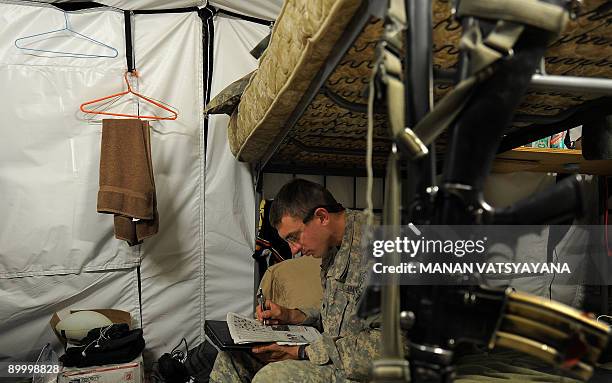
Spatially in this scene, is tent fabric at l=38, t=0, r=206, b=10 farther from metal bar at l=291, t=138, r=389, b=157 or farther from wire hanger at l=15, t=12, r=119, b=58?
metal bar at l=291, t=138, r=389, b=157

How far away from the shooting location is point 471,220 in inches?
26.5

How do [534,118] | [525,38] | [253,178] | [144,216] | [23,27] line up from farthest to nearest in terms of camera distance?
[253,178] < [23,27] < [144,216] < [534,118] < [525,38]

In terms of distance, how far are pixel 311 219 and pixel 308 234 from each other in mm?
68

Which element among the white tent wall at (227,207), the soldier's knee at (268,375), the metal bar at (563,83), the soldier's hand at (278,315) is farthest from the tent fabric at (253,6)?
the metal bar at (563,83)

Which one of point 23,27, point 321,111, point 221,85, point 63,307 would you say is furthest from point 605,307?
point 23,27

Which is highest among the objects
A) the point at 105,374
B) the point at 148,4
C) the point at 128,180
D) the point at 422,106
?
the point at 148,4

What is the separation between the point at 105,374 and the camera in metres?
2.13

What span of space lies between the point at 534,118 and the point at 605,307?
1.56 m

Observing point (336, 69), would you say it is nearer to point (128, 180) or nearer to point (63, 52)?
point (128, 180)

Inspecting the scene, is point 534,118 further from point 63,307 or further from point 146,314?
point 63,307

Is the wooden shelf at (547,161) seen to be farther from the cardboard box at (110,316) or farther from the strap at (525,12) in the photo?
the cardboard box at (110,316)

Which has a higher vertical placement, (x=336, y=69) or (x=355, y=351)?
(x=336, y=69)

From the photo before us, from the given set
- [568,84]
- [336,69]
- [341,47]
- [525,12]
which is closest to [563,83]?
[568,84]

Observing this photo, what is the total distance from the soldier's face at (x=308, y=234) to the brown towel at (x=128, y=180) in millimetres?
707
